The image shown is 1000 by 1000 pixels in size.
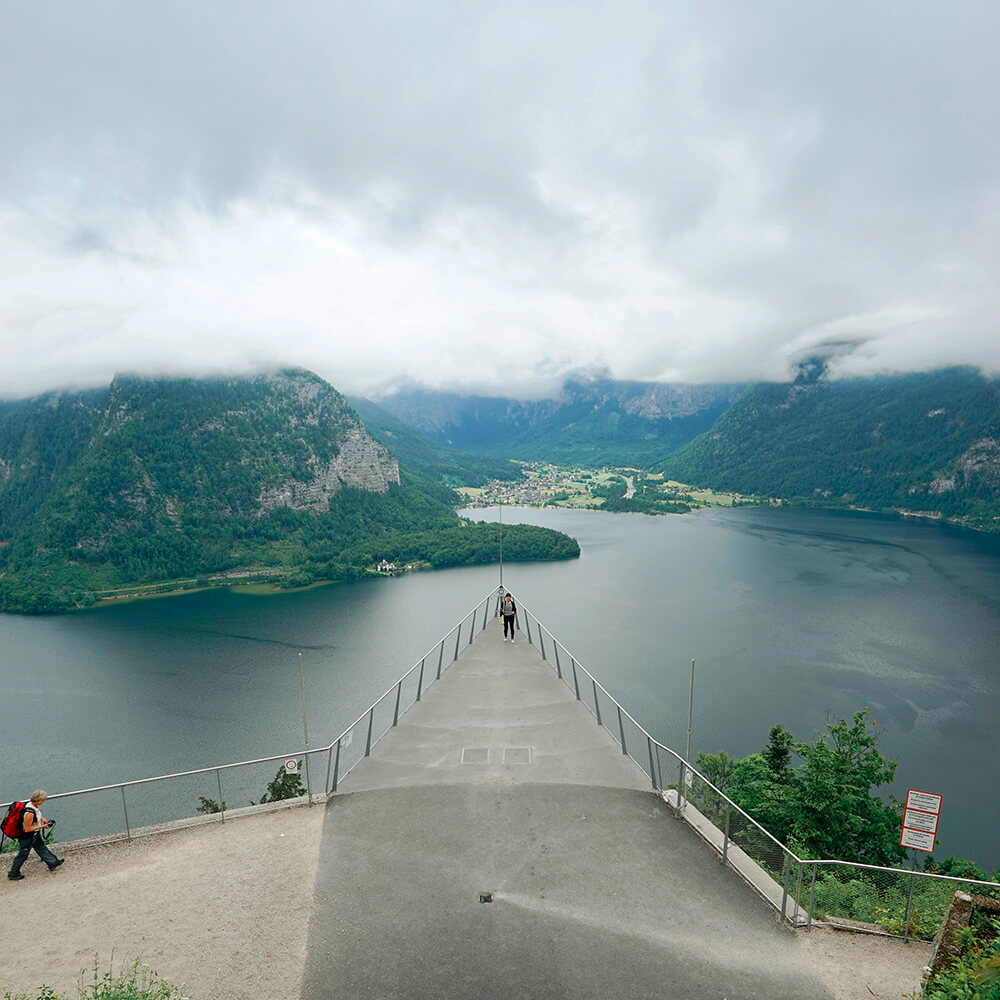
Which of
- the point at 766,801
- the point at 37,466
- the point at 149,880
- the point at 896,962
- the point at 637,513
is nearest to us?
the point at 896,962

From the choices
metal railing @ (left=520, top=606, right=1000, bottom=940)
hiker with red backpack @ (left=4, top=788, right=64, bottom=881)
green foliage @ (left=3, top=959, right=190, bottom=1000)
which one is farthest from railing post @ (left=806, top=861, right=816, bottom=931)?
hiker with red backpack @ (left=4, top=788, right=64, bottom=881)

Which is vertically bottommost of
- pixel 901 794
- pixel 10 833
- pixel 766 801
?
pixel 901 794

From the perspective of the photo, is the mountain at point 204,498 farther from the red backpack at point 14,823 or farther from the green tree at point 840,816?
the red backpack at point 14,823

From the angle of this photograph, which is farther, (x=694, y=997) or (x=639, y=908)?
(x=639, y=908)

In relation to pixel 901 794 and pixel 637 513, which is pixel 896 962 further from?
pixel 637 513

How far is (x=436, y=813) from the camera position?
32.7 ft

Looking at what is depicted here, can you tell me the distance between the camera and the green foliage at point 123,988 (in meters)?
6.07

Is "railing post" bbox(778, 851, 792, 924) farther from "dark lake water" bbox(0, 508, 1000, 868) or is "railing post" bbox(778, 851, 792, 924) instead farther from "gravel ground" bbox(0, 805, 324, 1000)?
"dark lake water" bbox(0, 508, 1000, 868)

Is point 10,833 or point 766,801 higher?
point 10,833

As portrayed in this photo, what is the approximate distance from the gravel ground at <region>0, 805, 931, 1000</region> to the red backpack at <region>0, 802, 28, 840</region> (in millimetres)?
687

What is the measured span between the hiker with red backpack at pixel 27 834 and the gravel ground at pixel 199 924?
0.20 m

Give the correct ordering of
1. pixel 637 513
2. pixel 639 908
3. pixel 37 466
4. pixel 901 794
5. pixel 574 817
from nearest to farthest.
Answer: pixel 639 908, pixel 574 817, pixel 901 794, pixel 37 466, pixel 637 513

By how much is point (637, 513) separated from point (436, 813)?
160 m

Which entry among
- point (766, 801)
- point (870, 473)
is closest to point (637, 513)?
point (870, 473)
